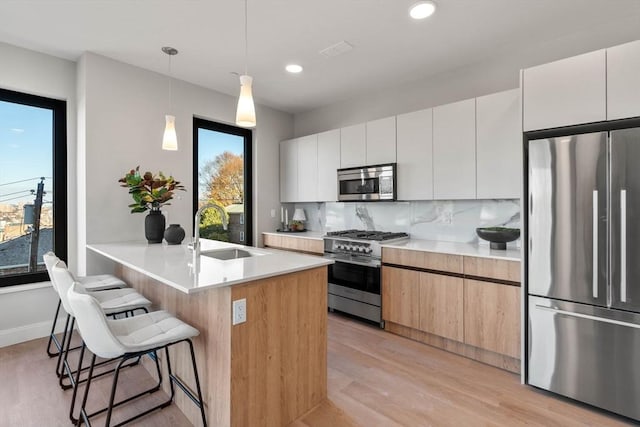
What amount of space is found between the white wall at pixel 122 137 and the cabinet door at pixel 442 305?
272cm

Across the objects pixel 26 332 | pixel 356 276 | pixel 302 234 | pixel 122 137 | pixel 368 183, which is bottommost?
pixel 26 332

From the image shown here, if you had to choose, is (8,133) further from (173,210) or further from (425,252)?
(425,252)

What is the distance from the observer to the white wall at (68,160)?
115 inches

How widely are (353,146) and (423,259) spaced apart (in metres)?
1.67

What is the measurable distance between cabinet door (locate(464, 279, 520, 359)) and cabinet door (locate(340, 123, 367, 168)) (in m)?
1.87

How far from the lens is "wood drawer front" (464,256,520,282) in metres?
2.44

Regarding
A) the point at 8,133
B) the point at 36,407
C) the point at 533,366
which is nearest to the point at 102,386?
the point at 36,407

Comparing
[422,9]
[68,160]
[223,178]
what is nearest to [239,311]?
[422,9]

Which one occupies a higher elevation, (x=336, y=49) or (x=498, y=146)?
(x=336, y=49)

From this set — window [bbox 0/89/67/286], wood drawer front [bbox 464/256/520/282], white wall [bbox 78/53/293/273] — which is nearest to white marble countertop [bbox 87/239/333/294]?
white wall [bbox 78/53/293/273]

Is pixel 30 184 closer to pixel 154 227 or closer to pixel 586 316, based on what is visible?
pixel 154 227

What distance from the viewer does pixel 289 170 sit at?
475 centimetres

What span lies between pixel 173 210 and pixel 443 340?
314 centimetres

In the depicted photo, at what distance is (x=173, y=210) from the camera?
368cm
